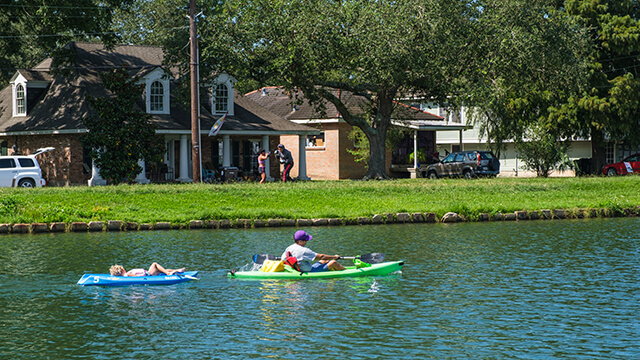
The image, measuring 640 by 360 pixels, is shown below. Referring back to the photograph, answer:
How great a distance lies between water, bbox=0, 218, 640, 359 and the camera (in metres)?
11.1

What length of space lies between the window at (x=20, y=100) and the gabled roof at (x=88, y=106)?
410mm

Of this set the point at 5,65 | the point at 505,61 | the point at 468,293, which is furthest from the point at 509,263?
the point at 5,65

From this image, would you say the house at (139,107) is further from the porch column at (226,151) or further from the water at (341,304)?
the water at (341,304)

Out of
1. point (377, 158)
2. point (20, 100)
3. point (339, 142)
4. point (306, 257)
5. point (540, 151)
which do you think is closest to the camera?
point (306, 257)

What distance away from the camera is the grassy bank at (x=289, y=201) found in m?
26.8

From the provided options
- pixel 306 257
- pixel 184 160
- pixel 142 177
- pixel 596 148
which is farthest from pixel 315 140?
pixel 306 257

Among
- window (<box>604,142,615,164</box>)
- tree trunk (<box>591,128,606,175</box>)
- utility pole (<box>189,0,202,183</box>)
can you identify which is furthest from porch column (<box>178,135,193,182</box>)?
window (<box>604,142,615,164</box>)

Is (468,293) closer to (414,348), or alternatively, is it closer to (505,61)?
(414,348)

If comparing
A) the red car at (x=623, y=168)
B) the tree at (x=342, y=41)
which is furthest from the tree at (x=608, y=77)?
the tree at (x=342, y=41)

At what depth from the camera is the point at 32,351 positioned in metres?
10.9

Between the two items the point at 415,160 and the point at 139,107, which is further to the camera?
the point at 415,160

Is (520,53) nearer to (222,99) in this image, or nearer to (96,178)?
(222,99)

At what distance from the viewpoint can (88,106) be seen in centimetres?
3994

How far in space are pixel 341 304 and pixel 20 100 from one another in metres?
34.1
